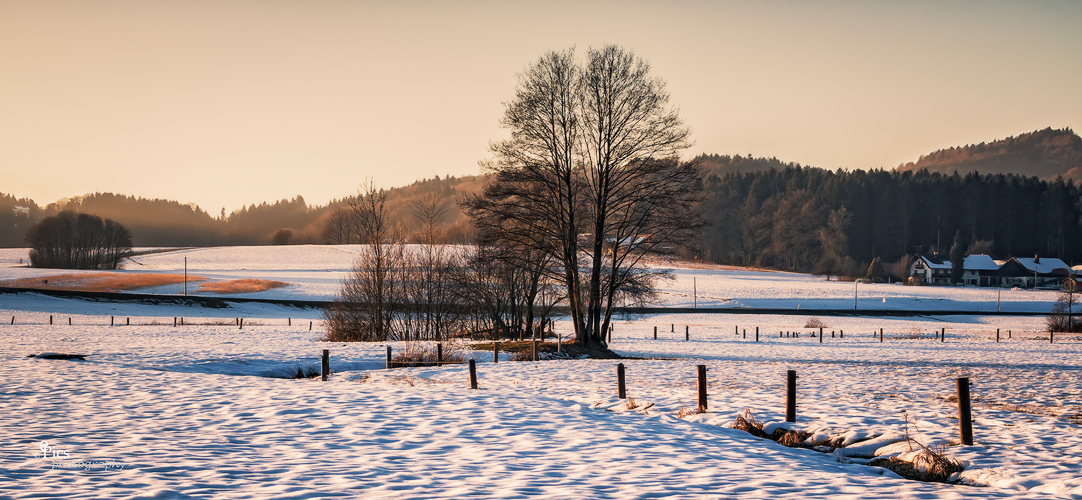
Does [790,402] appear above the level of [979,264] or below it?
below

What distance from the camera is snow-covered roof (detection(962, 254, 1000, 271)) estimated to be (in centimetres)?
11588

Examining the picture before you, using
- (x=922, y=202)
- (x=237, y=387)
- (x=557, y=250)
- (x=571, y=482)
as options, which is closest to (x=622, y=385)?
(x=571, y=482)

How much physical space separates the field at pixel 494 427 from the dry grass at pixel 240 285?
46.1 metres

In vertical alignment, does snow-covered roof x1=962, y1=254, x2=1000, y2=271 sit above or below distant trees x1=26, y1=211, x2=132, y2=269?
below

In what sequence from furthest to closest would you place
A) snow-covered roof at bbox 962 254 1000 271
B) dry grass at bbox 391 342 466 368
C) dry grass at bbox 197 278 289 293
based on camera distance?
snow-covered roof at bbox 962 254 1000 271 < dry grass at bbox 197 278 289 293 < dry grass at bbox 391 342 466 368

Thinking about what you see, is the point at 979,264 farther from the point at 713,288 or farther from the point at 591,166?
the point at 591,166

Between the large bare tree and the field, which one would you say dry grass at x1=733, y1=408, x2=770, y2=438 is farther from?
the large bare tree

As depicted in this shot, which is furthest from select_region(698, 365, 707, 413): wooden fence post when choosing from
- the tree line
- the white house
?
the tree line

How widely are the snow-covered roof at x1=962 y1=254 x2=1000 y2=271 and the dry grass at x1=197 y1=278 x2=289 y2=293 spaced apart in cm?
11589

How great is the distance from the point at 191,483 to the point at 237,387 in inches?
371

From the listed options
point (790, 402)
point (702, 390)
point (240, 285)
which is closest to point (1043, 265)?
point (240, 285)

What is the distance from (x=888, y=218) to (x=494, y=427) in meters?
143

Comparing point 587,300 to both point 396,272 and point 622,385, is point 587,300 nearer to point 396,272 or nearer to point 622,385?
point 622,385

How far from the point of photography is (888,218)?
437 feet
